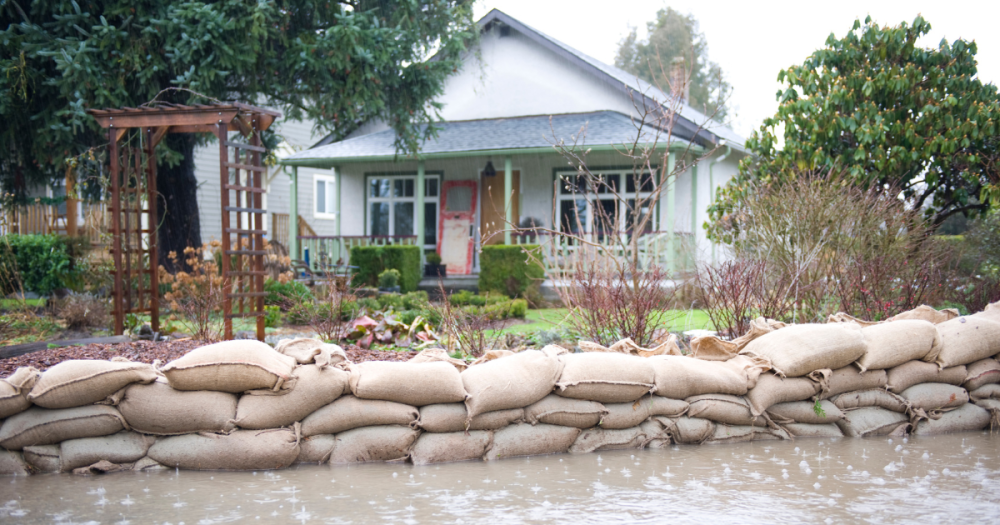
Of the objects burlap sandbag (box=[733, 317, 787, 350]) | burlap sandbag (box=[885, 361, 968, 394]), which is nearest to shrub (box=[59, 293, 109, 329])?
burlap sandbag (box=[733, 317, 787, 350])

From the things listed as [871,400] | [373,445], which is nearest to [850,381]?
[871,400]

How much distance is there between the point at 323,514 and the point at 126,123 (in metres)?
5.55

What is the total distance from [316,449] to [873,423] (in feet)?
10.6

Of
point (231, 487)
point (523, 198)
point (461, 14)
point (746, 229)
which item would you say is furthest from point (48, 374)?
point (523, 198)

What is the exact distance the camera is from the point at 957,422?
4.50m

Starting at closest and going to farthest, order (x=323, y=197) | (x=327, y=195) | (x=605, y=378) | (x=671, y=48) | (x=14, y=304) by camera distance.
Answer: (x=605, y=378), (x=14, y=304), (x=323, y=197), (x=327, y=195), (x=671, y=48)

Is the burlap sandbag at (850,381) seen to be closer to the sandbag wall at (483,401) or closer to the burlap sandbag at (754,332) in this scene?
the sandbag wall at (483,401)

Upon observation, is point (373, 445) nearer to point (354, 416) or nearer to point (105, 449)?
point (354, 416)

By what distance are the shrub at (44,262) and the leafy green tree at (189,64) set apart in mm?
906

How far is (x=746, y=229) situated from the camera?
7.42 metres

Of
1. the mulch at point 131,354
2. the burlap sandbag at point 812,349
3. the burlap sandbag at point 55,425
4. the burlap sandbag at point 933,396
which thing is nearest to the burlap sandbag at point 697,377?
the burlap sandbag at point 812,349

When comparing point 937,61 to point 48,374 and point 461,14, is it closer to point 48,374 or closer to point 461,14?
point 461,14

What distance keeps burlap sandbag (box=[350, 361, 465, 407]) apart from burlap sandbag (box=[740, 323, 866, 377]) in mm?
1878

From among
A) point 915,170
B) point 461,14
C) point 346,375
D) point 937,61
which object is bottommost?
point 346,375
